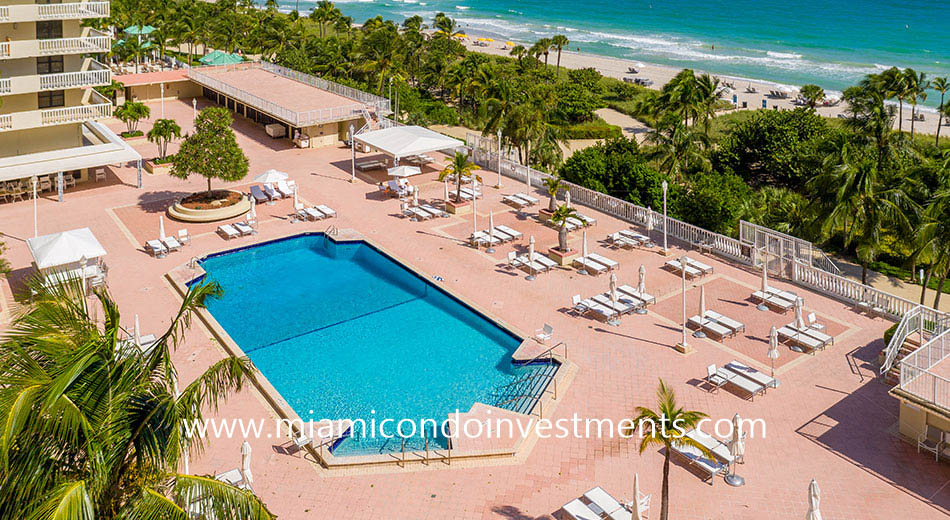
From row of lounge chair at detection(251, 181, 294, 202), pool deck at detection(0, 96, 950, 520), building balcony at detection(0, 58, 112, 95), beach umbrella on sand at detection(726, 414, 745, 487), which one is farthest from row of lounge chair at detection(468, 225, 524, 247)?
building balcony at detection(0, 58, 112, 95)

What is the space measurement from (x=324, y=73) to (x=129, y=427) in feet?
172

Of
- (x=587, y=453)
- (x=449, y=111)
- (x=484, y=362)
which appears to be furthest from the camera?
(x=449, y=111)

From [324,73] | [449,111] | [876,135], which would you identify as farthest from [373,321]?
[324,73]

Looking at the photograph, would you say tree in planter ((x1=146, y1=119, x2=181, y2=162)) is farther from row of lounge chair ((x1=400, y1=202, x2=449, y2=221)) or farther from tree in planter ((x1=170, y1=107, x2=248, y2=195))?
row of lounge chair ((x1=400, y1=202, x2=449, y2=221))

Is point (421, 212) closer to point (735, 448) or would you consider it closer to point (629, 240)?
point (629, 240)

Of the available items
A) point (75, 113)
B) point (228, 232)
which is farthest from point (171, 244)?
point (75, 113)

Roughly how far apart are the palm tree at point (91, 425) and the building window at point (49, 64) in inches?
1123

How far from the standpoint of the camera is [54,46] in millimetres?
33156

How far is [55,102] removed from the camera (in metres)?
35.0

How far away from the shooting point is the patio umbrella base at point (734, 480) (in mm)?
16000

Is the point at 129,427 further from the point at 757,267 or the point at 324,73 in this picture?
the point at 324,73

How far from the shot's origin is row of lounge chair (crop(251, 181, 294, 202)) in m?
34.3

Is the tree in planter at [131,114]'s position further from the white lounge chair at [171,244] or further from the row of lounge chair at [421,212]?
the row of lounge chair at [421,212]

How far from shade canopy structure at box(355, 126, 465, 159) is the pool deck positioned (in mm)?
3886
